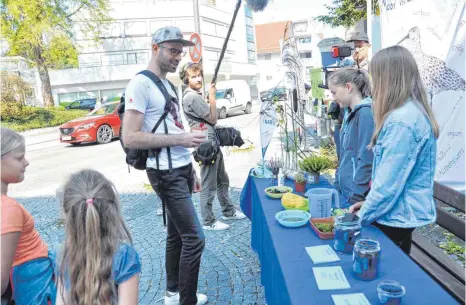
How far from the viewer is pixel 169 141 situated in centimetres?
241

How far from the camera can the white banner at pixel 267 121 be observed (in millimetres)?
3703

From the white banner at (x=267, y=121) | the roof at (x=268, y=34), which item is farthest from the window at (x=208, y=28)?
the white banner at (x=267, y=121)

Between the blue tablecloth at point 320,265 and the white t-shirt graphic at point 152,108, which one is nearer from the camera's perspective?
the blue tablecloth at point 320,265

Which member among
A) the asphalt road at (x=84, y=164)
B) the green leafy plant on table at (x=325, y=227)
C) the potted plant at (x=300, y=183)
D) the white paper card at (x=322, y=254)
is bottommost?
the asphalt road at (x=84, y=164)

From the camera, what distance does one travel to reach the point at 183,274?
8.41ft

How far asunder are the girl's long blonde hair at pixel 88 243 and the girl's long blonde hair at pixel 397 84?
1.42 m

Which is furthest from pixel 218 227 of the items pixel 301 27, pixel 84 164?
pixel 301 27

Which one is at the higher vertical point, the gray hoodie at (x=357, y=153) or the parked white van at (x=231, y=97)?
the parked white van at (x=231, y=97)

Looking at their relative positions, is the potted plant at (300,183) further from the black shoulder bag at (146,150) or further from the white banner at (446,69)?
the white banner at (446,69)

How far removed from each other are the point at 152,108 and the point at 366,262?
1542mm

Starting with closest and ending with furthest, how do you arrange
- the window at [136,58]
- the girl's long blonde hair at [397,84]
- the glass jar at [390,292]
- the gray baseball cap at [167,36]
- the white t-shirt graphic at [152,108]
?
1. the glass jar at [390,292]
2. the girl's long blonde hair at [397,84]
3. the white t-shirt graphic at [152,108]
4. the gray baseball cap at [167,36]
5. the window at [136,58]

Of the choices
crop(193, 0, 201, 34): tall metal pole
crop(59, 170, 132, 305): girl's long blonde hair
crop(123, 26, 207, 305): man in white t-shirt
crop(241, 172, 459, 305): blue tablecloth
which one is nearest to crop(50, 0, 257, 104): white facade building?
crop(193, 0, 201, 34): tall metal pole

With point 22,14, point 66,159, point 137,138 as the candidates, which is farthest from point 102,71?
point 137,138

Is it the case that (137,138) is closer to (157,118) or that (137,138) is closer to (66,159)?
(157,118)
